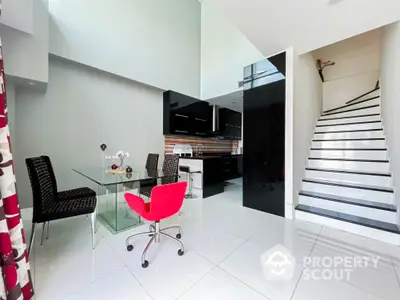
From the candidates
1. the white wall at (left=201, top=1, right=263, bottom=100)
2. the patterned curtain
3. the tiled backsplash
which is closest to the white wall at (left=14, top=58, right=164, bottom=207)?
the tiled backsplash

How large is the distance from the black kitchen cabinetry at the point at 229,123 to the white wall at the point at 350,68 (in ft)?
8.60

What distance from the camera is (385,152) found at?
3008mm

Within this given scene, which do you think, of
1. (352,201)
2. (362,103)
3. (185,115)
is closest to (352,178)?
(352,201)

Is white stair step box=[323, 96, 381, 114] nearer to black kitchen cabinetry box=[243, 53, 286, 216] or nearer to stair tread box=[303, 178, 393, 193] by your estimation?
stair tread box=[303, 178, 393, 193]

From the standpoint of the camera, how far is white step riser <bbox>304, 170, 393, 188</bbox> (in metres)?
2.75

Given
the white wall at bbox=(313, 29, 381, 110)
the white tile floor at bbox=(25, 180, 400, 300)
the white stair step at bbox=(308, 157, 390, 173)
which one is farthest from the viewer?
the white wall at bbox=(313, 29, 381, 110)

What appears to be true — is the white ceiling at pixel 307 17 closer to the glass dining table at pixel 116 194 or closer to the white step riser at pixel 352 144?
the white step riser at pixel 352 144

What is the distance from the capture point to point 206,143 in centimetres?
606

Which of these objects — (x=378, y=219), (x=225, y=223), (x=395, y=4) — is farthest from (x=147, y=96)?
(x=378, y=219)

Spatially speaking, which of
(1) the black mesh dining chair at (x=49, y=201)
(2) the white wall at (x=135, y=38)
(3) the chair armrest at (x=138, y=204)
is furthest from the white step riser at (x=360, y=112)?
(1) the black mesh dining chair at (x=49, y=201)

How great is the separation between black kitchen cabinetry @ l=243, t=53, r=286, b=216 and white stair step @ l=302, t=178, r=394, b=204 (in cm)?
65

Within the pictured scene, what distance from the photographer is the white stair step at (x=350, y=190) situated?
2.55m

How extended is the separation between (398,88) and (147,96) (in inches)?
176

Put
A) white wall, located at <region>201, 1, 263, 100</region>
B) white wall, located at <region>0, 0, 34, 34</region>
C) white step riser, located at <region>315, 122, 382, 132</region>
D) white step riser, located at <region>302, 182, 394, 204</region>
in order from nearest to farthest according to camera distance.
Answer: white wall, located at <region>0, 0, 34, 34</region> < white step riser, located at <region>302, 182, 394, 204</region> < white step riser, located at <region>315, 122, 382, 132</region> < white wall, located at <region>201, 1, 263, 100</region>
